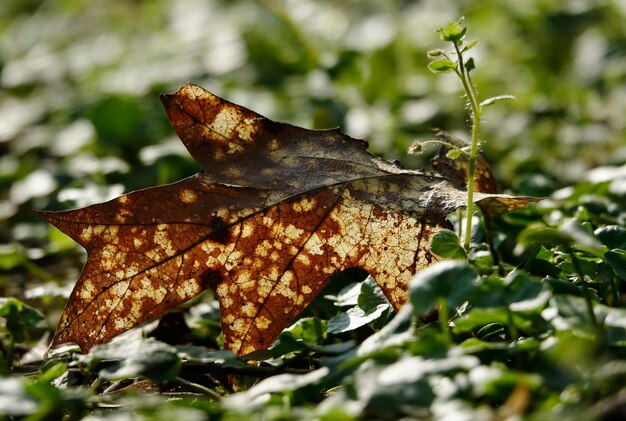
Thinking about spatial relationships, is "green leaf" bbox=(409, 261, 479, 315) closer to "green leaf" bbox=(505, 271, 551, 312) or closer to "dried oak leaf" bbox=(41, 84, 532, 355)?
"green leaf" bbox=(505, 271, 551, 312)

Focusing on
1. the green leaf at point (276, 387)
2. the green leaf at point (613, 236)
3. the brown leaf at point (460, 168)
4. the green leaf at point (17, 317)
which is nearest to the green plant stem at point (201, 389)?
the green leaf at point (276, 387)

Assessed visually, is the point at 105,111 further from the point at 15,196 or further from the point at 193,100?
the point at 193,100

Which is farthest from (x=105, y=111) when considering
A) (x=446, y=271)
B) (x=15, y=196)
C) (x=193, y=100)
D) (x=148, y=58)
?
(x=446, y=271)

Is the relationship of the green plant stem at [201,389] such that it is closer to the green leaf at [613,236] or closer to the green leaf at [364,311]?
the green leaf at [364,311]

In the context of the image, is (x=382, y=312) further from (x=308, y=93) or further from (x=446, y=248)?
(x=308, y=93)

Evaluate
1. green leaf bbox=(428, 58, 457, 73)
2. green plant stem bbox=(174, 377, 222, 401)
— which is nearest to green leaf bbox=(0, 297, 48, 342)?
green plant stem bbox=(174, 377, 222, 401)
